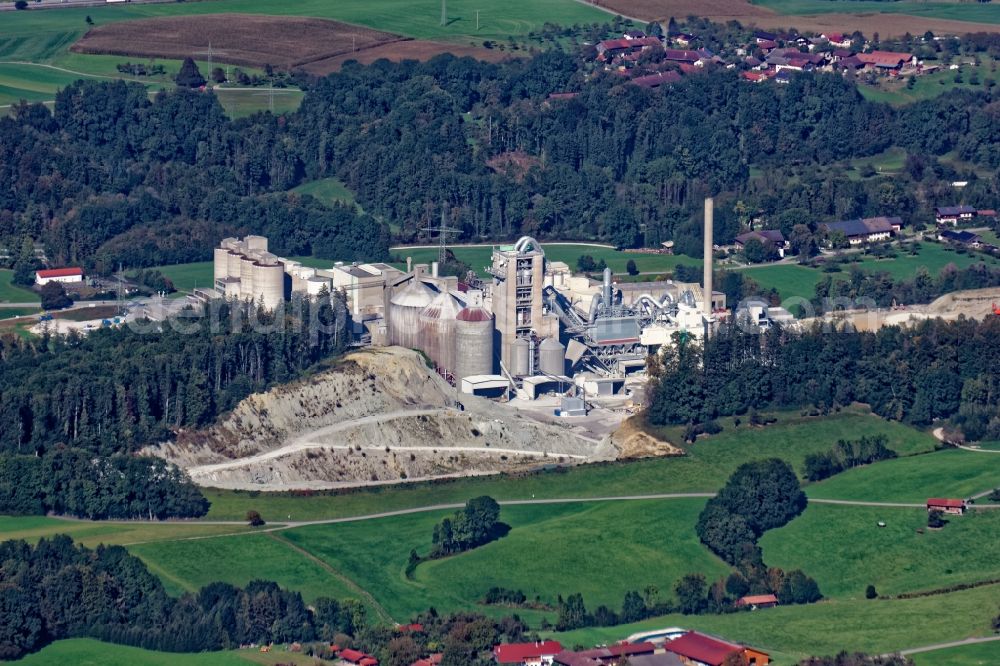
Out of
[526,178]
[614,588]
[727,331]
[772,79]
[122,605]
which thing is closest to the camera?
[122,605]

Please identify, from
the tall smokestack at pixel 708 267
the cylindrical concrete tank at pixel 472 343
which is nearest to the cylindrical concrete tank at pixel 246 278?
the cylindrical concrete tank at pixel 472 343

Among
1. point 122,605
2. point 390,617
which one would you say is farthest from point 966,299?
Answer: point 122,605

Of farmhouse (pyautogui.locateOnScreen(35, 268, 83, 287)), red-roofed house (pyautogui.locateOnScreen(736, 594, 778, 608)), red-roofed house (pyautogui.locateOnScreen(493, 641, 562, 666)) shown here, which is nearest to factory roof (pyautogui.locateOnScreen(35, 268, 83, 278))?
farmhouse (pyautogui.locateOnScreen(35, 268, 83, 287))

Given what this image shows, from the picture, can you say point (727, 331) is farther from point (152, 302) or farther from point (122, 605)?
point (122, 605)

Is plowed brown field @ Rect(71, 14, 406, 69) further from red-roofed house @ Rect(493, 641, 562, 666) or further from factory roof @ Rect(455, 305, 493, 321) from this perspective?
red-roofed house @ Rect(493, 641, 562, 666)

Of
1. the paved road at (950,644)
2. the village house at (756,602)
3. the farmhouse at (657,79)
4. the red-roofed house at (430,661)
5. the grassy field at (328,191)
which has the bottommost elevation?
the village house at (756,602)

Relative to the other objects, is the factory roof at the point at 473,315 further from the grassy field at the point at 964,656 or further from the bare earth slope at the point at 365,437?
the grassy field at the point at 964,656

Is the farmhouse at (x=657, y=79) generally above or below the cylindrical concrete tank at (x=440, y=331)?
above
